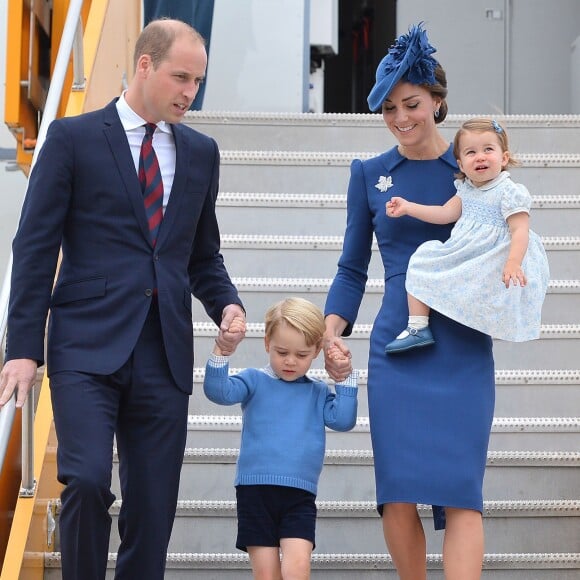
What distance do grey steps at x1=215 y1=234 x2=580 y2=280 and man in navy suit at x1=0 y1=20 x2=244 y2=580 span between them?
6.65ft

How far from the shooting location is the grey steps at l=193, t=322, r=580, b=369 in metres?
4.72

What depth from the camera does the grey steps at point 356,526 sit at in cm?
405

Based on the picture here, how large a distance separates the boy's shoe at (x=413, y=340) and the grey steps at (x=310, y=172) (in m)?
2.52

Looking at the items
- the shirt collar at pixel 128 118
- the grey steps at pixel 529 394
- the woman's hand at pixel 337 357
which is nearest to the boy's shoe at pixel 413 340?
the woman's hand at pixel 337 357

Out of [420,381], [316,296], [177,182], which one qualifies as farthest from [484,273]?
[316,296]

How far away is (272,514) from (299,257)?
6.40 feet

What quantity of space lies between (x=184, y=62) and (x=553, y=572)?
2.00 metres

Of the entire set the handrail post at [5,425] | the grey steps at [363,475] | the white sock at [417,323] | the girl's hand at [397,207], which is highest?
the girl's hand at [397,207]

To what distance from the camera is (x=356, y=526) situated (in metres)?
4.07

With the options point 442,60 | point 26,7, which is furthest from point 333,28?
point 26,7

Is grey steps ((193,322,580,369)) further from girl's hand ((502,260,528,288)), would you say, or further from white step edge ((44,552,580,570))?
girl's hand ((502,260,528,288))

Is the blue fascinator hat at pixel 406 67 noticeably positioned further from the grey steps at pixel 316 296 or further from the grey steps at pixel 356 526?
the grey steps at pixel 316 296

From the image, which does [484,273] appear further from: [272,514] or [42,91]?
[42,91]

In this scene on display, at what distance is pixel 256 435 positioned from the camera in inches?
131
